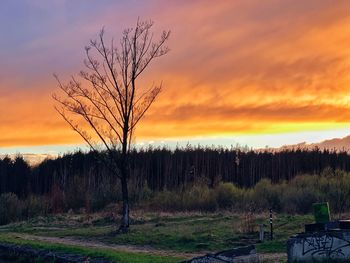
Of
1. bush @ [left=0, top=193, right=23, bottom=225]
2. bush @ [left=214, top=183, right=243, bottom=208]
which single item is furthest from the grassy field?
bush @ [left=0, top=193, right=23, bottom=225]

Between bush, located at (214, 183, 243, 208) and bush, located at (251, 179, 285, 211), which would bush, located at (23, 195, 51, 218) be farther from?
bush, located at (251, 179, 285, 211)

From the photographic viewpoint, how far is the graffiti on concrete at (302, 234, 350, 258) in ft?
50.9

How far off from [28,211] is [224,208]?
21015 mm

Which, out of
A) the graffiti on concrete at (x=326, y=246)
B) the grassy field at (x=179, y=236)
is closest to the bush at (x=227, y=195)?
the grassy field at (x=179, y=236)

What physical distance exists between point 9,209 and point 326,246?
149 feet

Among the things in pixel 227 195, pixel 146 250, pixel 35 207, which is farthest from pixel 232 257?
pixel 35 207

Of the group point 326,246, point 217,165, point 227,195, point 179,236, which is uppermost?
point 217,165

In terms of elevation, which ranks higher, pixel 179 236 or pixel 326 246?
pixel 326 246

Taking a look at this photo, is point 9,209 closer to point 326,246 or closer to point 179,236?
point 179,236

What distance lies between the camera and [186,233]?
30.2 meters

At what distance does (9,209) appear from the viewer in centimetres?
5647

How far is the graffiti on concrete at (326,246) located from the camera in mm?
15500

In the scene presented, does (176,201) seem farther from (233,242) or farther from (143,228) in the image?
(233,242)

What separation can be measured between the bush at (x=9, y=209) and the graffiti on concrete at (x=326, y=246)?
4396 cm
